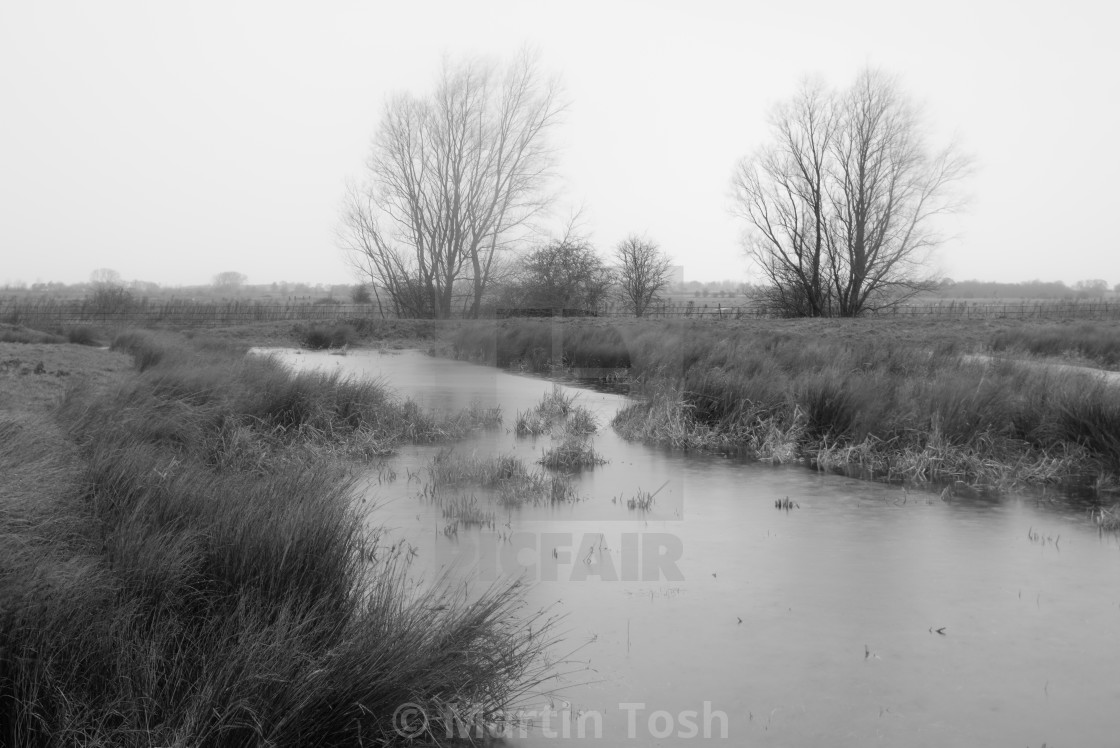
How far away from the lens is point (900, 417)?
8.48 m

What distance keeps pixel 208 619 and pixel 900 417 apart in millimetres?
7154

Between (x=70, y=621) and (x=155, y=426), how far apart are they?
4.17 m

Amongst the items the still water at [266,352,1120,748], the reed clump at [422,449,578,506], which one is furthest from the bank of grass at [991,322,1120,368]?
the reed clump at [422,449,578,506]

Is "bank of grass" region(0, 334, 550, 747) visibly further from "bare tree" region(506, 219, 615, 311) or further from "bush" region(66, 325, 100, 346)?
"bare tree" region(506, 219, 615, 311)

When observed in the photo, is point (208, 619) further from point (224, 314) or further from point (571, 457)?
point (224, 314)

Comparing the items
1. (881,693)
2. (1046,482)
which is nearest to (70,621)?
(881,693)

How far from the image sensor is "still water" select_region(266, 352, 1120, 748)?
3289 mm

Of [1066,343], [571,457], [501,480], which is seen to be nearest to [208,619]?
[501,480]

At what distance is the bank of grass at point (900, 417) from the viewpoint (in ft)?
25.5

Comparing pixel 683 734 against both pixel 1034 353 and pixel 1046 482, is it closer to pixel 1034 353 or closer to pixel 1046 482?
pixel 1046 482

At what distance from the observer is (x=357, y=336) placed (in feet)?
82.6

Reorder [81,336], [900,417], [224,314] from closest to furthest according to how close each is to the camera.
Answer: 1. [900,417]
2. [81,336]
3. [224,314]

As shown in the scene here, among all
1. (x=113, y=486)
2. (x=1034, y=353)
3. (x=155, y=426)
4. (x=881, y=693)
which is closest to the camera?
(x=881, y=693)

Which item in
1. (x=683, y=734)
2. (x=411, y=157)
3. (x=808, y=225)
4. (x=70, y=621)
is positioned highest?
(x=411, y=157)
